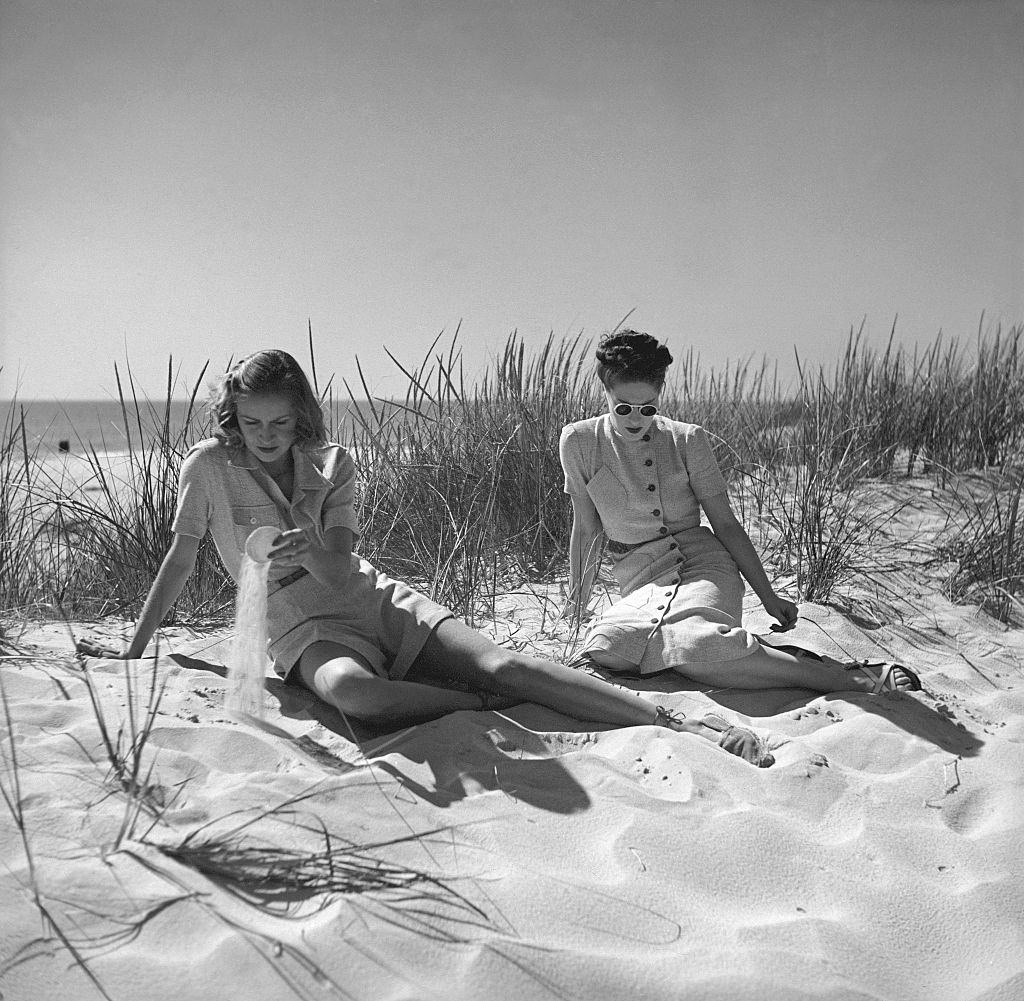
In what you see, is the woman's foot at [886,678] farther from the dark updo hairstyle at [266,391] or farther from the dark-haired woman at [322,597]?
the dark updo hairstyle at [266,391]

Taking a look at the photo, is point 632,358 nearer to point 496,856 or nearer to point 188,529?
point 188,529

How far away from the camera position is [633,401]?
267 centimetres

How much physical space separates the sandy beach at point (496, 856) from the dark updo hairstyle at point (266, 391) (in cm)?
66

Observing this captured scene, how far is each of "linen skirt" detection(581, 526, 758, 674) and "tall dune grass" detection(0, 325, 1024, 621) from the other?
58cm

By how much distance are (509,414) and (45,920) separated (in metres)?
3.14

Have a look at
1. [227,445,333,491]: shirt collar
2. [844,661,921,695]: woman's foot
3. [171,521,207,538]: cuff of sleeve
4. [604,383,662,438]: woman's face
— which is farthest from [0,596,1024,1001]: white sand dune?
[604,383,662,438]: woman's face

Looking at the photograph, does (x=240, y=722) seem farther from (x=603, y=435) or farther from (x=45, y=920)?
(x=603, y=435)

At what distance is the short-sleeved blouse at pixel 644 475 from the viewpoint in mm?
2820

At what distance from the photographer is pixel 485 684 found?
7.52 ft

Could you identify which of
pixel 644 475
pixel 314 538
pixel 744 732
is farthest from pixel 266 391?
pixel 744 732

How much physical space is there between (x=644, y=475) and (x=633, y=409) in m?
0.25

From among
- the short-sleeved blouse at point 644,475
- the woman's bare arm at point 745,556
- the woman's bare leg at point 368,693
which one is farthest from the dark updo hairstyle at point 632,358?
the woman's bare leg at point 368,693

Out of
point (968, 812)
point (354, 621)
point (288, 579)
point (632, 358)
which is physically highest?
point (632, 358)

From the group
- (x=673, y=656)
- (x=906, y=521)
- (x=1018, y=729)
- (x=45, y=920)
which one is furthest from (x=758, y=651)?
(x=906, y=521)
